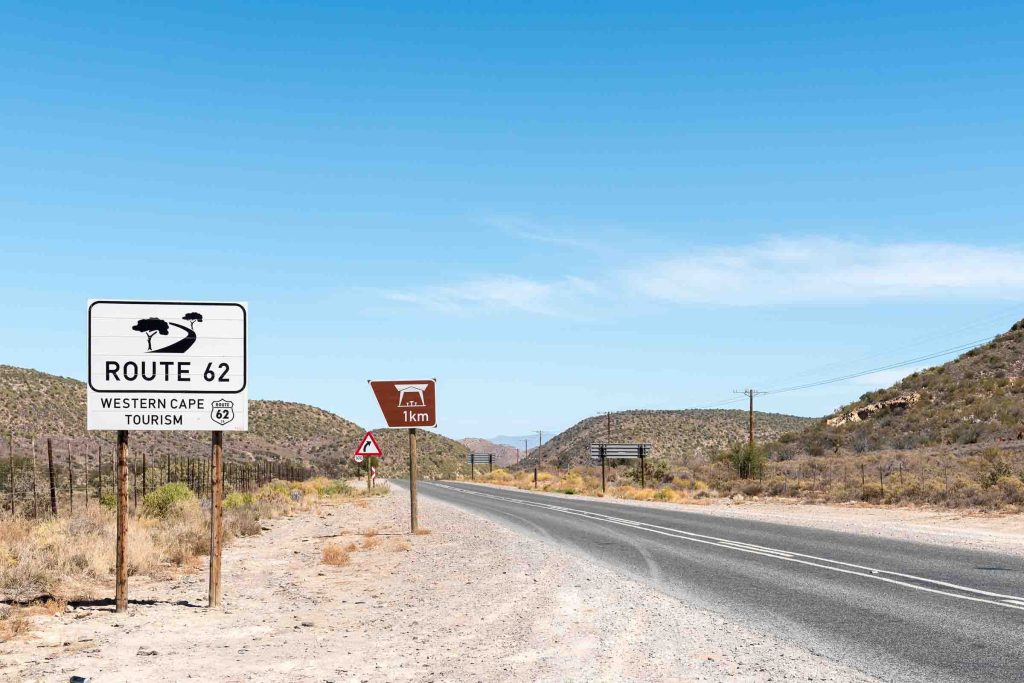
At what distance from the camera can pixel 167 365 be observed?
10.7 meters

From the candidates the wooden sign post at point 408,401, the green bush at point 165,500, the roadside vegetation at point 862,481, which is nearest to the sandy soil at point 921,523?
the roadside vegetation at point 862,481

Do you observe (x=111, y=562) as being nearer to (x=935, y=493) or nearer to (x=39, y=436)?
(x=935, y=493)

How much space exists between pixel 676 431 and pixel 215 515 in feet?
407

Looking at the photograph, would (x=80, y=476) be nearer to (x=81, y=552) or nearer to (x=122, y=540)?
(x=81, y=552)

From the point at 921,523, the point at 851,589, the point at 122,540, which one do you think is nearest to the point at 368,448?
the point at 921,523

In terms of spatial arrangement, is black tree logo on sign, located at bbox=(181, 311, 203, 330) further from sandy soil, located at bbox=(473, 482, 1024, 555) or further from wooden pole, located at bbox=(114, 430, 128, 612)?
sandy soil, located at bbox=(473, 482, 1024, 555)

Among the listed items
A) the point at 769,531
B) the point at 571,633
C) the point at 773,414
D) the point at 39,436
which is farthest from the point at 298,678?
the point at 773,414

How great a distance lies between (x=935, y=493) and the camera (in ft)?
96.6

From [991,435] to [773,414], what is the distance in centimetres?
9877

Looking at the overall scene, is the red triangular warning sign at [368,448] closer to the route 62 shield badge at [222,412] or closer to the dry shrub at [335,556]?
the dry shrub at [335,556]

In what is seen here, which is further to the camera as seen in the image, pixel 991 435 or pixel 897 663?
pixel 991 435

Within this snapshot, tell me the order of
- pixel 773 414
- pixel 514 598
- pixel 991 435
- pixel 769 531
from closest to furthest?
1. pixel 514 598
2. pixel 769 531
3. pixel 991 435
4. pixel 773 414

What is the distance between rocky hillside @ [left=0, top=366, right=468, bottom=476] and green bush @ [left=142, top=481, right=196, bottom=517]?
90.1ft

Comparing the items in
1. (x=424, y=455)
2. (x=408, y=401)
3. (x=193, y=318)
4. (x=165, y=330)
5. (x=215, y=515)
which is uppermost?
(x=193, y=318)
